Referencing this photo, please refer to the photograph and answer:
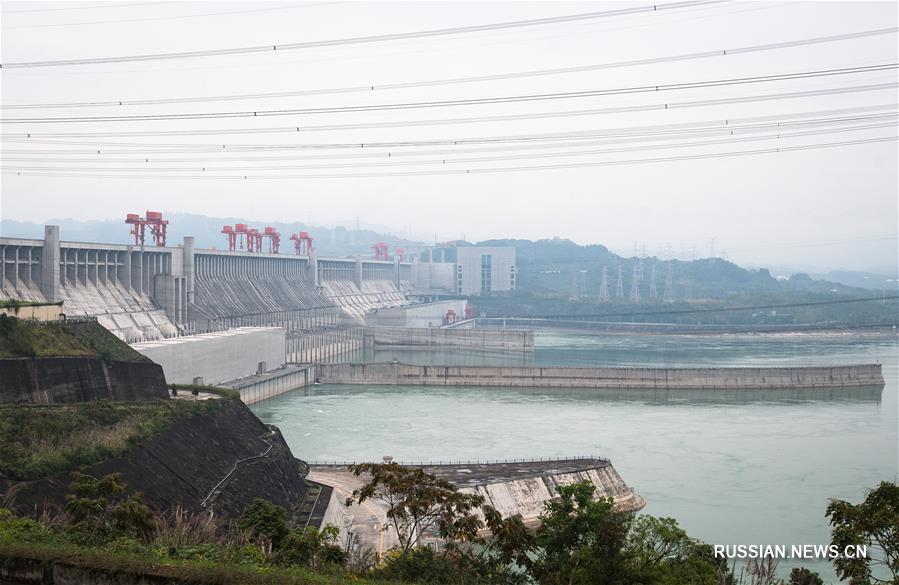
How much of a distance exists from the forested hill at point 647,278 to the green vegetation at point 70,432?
7418 cm

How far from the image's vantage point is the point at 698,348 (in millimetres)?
54000

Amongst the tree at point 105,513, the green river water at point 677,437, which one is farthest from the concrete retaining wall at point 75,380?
the green river water at point 677,437

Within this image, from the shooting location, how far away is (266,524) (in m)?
10.8

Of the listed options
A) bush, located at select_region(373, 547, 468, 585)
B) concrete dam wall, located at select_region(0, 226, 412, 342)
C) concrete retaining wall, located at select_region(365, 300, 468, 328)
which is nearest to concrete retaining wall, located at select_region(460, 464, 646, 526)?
bush, located at select_region(373, 547, 468, 585)

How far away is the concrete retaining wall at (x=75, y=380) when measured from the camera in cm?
1423

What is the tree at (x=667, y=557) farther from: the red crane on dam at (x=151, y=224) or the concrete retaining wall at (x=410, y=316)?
the concrete retaining wall at (x=410, y=316)

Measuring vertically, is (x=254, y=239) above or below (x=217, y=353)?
above

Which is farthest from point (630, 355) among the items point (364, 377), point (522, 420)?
point (522, 420)

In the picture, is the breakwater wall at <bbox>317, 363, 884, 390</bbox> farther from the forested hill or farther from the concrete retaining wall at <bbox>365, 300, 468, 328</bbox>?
the forested hill

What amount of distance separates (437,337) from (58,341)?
117 feet

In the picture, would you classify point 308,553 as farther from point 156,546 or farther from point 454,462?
point 454,462

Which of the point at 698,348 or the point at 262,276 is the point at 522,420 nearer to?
the point at 262,276

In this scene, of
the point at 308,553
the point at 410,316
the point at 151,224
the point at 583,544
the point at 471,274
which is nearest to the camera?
the point at 583,544

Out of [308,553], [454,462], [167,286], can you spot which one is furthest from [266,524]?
[167,286]
